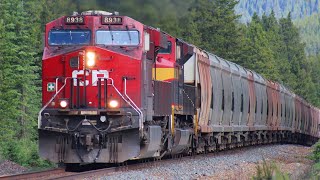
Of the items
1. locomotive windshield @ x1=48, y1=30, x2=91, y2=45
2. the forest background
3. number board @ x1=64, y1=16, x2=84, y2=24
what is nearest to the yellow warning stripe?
the forest background

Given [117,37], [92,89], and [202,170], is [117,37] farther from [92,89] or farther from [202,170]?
[202,170]

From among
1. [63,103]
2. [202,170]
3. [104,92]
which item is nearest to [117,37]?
[104,92]

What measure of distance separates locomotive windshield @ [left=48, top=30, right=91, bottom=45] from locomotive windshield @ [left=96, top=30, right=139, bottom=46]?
30 centimetres

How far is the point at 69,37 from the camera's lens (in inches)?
642

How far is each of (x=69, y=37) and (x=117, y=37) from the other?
3.98 feet

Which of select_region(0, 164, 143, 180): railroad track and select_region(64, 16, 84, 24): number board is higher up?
select_region(64, 16, 84, 24): number board

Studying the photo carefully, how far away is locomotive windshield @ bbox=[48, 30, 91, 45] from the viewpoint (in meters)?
16.2

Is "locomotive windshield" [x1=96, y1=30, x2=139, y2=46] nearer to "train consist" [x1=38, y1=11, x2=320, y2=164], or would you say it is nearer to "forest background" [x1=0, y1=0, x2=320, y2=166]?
"train consist" [x1=38, y1=11, x2=320, y2=164]

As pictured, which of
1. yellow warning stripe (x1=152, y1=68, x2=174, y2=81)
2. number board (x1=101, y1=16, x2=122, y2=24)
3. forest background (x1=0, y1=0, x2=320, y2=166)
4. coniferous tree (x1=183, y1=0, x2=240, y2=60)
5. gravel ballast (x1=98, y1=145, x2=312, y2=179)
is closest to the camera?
gravel ballast (x1=98, y1=145, x2=312, y2=179)

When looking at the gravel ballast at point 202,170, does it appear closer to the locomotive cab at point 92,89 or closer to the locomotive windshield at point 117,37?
the locomotive cab at point 92,89

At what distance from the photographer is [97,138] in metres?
15.3

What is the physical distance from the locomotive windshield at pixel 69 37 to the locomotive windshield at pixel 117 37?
30cm

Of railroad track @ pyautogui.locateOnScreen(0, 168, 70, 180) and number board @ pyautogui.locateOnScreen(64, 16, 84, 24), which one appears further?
→ number board @ pyautogui.locateOnScreen(64, 16, 84, 24)

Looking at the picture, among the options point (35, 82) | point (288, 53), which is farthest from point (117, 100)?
point (288, 53)
